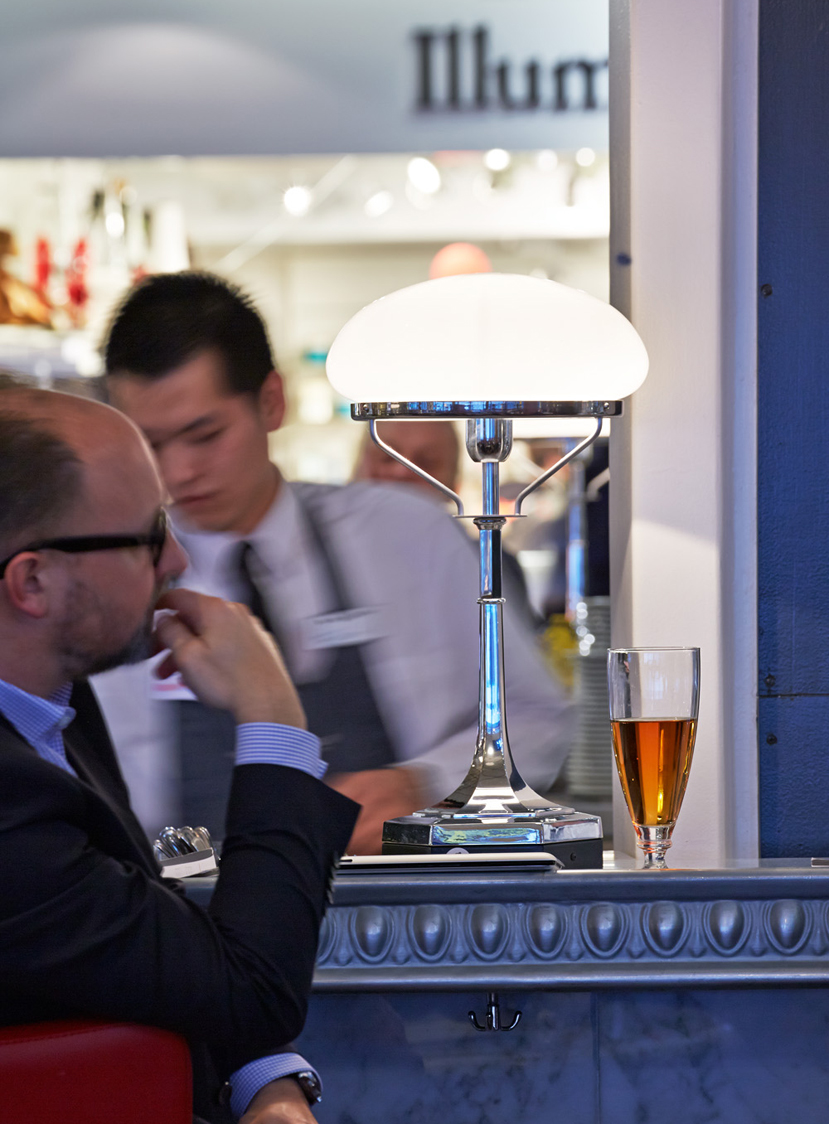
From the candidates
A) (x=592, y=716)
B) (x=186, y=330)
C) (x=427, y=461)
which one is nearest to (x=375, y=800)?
(x=186, y=330)

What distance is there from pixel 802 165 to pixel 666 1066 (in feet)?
3.04

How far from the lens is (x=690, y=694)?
4.19 feet

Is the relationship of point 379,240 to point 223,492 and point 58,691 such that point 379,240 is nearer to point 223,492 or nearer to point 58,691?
point 223,492

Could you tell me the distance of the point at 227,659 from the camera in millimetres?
1022

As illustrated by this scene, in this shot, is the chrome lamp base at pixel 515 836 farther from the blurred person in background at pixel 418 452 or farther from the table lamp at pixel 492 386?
the blurred person in background at pixel 418 452

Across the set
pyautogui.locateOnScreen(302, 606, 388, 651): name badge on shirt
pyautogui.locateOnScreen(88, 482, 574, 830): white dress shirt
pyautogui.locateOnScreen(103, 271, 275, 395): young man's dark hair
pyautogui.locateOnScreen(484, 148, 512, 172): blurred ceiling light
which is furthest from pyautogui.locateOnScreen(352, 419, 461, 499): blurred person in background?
pyautogui.locateOnScreen(484, 148, 512, 172): blurred ceiling light

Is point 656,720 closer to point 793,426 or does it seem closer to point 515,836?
point 515,836

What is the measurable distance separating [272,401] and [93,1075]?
128cm

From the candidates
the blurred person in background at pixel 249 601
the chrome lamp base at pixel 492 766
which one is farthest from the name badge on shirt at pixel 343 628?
the chrome lamp base at pixel 492 766

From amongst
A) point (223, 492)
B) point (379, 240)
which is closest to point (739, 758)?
point (223, 492)

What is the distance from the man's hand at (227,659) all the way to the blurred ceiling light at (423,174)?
12.5 feet

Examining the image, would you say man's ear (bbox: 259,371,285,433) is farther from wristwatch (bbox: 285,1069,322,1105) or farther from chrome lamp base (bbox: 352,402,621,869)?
wristwatch (bbox: 285,1069,322,1105)

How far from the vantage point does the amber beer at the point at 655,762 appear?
1267mm

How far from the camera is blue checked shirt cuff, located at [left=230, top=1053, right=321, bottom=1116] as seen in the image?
1.05 metres
